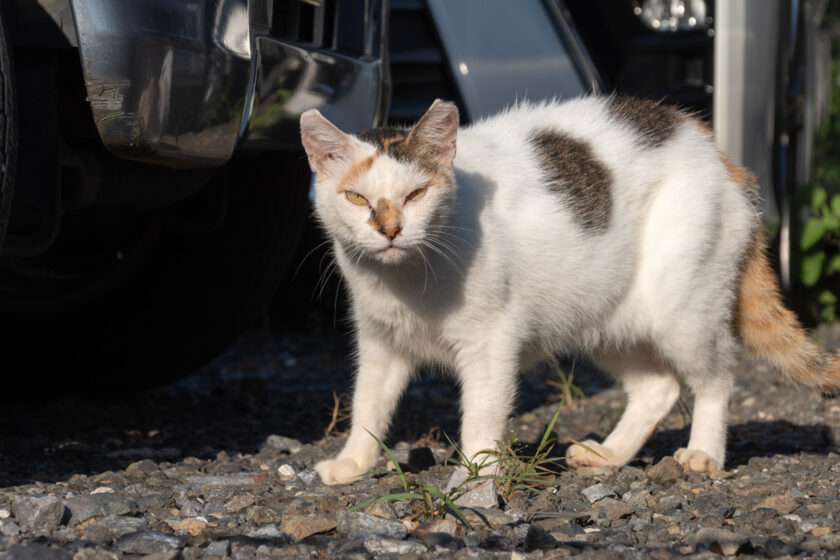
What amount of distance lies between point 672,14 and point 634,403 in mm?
2114

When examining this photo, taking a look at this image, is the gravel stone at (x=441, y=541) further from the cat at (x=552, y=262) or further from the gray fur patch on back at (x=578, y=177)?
the gray fur patch on back at (x=578, y=177)

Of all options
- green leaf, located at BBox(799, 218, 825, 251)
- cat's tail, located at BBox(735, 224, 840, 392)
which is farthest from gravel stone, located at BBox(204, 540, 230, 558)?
green leaf, located at BBox(799, 218, 825, 251)

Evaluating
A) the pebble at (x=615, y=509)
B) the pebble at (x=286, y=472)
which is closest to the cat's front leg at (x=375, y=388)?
the pebble at (x=286, y=472)

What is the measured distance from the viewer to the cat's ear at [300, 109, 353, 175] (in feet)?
9.48

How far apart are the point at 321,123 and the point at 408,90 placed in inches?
77.9

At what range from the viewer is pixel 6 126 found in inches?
95.9

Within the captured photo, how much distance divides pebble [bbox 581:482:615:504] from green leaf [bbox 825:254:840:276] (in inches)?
152

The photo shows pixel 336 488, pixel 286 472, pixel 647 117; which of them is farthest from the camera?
pixel 647 117

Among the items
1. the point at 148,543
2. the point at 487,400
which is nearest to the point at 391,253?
the point at 487,400

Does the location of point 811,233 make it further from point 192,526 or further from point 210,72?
point 192,526

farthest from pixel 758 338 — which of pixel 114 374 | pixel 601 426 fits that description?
pixel 114 374

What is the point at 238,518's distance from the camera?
264 cm

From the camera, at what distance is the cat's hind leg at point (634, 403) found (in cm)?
344

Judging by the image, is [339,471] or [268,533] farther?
[339,471]
